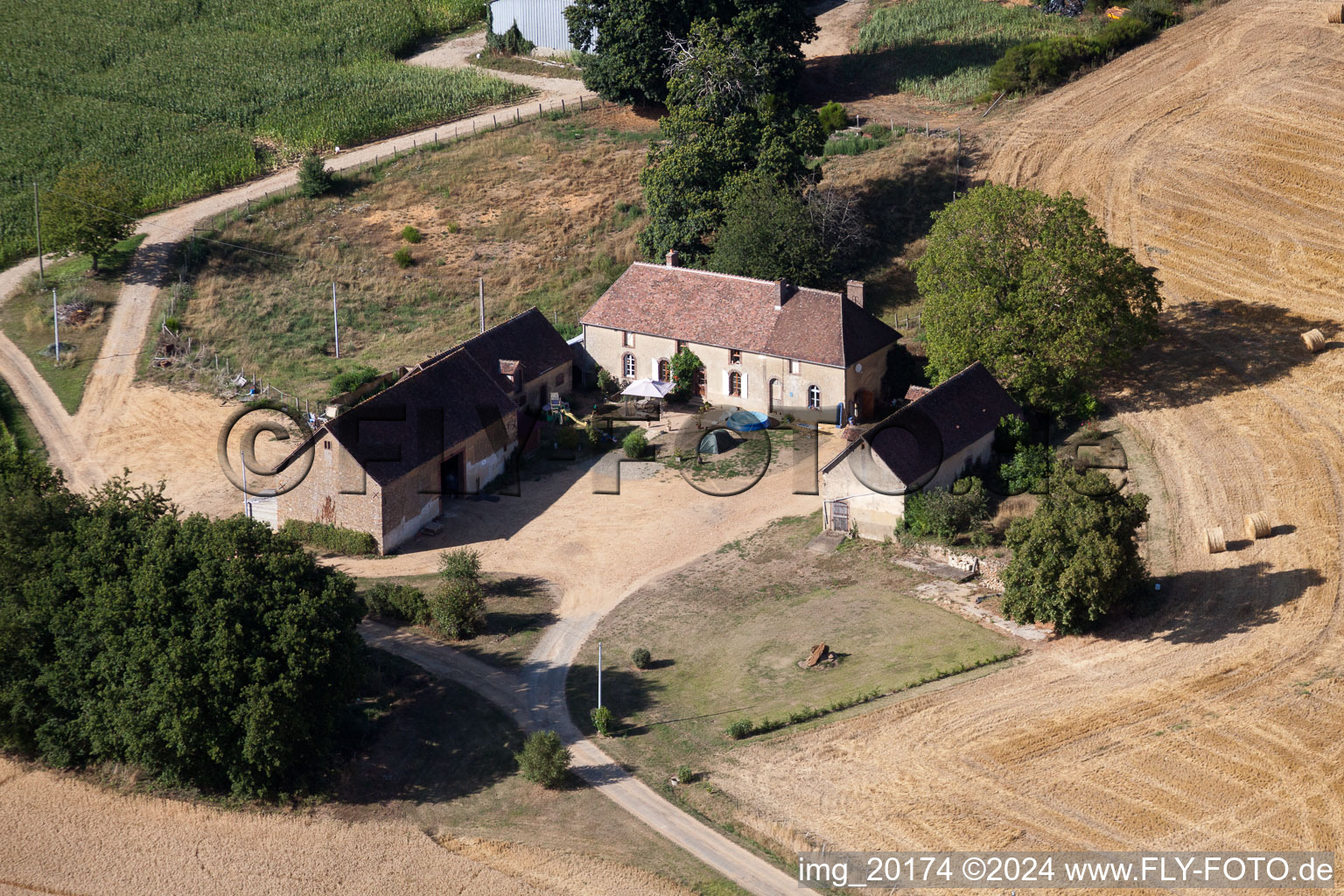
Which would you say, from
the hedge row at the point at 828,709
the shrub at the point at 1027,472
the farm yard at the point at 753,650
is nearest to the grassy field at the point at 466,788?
the farm yard at the point at 753,650

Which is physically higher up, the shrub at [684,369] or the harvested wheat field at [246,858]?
the shrub at [684,369]

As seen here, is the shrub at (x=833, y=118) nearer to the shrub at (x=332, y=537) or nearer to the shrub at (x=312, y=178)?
the shrub at (x=312, y=178)

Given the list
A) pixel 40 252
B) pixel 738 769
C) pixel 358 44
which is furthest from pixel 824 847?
pixel 358 44

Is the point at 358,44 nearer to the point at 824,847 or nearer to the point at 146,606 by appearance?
the point at 146,606

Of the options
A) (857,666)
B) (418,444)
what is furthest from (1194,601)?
(418,444)

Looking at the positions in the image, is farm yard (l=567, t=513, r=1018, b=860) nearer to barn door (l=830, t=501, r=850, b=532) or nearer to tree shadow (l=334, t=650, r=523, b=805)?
barn door (l=830, t=501, r=850, b=532)
